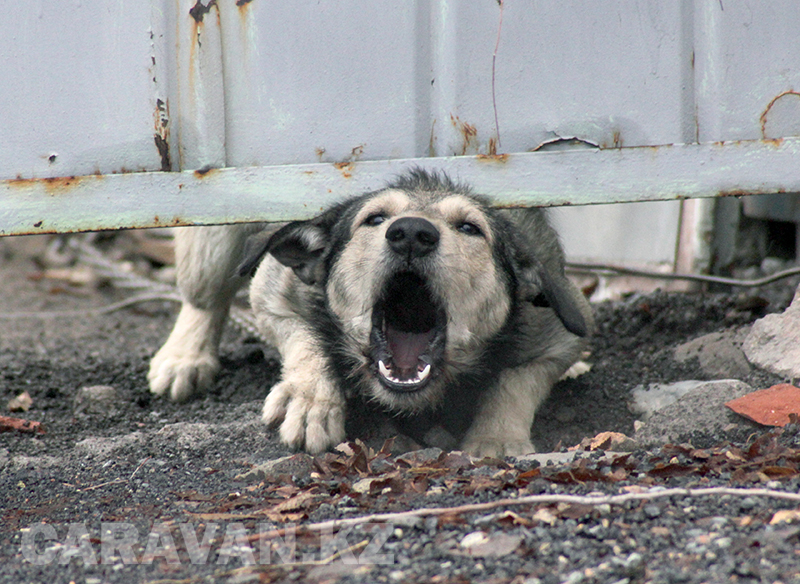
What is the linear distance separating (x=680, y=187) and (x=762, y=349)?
2.73 feet

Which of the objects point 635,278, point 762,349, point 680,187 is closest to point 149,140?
point 680,187

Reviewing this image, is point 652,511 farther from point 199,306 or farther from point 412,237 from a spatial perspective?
point 199,306

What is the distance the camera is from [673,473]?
2416 mm

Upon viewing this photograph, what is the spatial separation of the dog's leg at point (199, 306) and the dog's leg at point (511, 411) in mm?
1623

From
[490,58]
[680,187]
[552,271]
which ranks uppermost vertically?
[490,58]

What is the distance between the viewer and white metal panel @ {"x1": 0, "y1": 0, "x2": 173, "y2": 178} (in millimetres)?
3344

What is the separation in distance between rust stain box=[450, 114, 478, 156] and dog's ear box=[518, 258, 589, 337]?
0.55 m

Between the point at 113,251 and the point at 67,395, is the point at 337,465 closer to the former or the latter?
the point at 67,395

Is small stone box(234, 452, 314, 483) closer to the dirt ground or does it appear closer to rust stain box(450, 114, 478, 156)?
the dirt ground

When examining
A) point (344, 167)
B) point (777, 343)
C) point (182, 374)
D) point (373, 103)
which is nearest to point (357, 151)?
point (344, 167)

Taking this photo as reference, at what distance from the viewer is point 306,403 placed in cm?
336

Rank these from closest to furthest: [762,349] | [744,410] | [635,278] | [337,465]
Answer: [337,465]
[744,410]
[762,349]
[635,278]

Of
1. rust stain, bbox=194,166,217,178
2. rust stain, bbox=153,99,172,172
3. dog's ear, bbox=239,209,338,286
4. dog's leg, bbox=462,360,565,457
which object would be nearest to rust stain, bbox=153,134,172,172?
rust stain, bbox=153,99,172,172

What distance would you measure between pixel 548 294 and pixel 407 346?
24.2 inches
